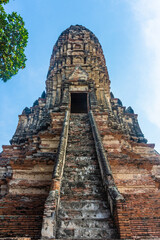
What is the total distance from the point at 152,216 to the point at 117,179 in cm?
183

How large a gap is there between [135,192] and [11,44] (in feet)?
26.9

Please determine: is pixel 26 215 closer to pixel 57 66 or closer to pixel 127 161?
pixel 127 161

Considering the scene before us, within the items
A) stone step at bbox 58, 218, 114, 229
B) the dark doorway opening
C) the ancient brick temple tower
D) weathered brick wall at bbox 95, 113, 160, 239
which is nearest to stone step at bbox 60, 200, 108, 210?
the ancient brick temple tower

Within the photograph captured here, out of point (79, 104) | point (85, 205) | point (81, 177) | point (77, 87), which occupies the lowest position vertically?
point (85, 205)

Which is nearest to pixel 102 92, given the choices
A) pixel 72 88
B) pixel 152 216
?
pixel 72 88

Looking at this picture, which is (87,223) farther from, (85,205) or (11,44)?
(11,44)

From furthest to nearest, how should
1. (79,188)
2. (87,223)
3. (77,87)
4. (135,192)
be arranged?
(77,87), (135,192), (79,188), (87,223)

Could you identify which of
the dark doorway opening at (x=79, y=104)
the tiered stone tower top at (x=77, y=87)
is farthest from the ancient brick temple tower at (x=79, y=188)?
the dark doorway opening at (x=79, y=104)

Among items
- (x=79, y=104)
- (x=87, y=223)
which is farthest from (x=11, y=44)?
(x=79, y=104)

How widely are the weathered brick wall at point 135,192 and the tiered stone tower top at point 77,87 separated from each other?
4.08 meters

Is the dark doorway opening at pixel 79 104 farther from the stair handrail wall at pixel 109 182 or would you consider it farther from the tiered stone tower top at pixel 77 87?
the stair handrail wall at pixel 109 182

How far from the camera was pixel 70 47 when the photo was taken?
66.5ft

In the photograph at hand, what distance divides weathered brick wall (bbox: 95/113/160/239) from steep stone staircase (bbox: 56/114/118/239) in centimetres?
53

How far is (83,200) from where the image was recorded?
15.2 feet
